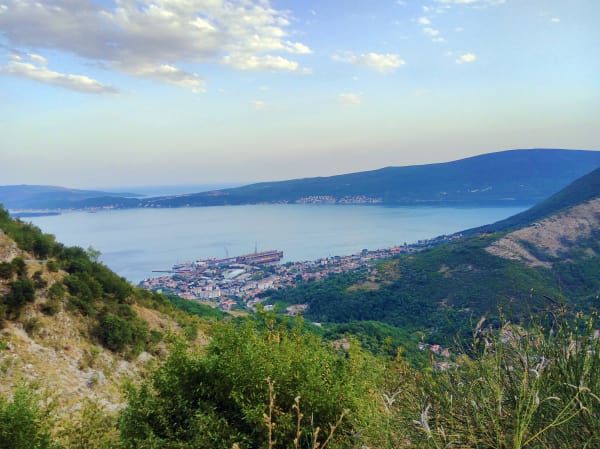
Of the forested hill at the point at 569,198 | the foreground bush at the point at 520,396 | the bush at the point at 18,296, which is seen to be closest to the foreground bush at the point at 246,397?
the foreground bush at the point at 520,396

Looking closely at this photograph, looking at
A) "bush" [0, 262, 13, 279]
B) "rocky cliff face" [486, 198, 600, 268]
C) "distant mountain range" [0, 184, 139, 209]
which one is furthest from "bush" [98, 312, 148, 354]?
"distant mountain range" [0, 184, 139, 209]

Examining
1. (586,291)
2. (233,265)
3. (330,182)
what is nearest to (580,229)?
(586,291)

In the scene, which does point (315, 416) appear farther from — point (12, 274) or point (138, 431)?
point (12, 274)

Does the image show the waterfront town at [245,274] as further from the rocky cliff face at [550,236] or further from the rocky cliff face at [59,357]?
the rocky cliff face at [59,357]

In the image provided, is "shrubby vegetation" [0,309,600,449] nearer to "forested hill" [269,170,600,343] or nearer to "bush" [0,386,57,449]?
"bush" [0,386,57,449]

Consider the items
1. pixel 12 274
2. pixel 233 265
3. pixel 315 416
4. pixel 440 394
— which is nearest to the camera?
pixel 440 394

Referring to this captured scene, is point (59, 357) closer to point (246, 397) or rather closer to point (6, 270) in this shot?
point (6, 270)
